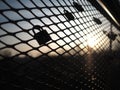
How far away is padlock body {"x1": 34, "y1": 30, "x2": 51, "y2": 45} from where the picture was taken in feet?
7.29

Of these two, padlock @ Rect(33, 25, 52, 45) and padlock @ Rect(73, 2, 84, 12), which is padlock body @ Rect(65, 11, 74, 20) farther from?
padlock @ Rect(33, 25, 52, 45)

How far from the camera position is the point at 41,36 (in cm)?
226

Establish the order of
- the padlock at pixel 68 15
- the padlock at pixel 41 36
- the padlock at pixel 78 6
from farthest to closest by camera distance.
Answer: the padlock at pixel 78 6
the padlock at pixel 68 15
the padlock at pixel 41 36

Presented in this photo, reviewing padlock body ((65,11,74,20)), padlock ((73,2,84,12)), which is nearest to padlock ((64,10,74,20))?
padlock body ((65,11,74,20))

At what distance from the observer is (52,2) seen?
2.63 m

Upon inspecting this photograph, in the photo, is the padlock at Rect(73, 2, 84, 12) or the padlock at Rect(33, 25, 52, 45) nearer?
the padlock at Rect(33, 25, 52, 45)

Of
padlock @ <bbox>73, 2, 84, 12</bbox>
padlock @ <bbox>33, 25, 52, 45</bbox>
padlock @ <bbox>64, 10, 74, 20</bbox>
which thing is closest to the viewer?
padlock @ <bbox>33, 25, 52, 45</bbox>

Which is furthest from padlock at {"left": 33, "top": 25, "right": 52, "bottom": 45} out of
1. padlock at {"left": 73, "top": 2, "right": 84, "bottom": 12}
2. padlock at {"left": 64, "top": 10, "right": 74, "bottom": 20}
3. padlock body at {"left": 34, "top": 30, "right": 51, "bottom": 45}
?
padlock at {"left": 73, "top": 2, "right": 84, "bottom": 12}

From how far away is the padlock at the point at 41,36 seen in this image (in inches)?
87.3

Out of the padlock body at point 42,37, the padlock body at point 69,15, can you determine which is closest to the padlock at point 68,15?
the padlock body at point 69,15

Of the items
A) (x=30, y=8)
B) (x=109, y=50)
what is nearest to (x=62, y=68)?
(x=30, y=8)

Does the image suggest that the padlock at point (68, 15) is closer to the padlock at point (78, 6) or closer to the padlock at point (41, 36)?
the padlock at point (78, 6)

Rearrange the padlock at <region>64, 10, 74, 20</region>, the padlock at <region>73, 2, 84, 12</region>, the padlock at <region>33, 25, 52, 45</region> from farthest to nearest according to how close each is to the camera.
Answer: the padlock at <region>73, 2, 84, 12</region> → the padlock at <region>64, 10, 74, 20</region> → the padlock at <region>33, 25, 52, 45</region>

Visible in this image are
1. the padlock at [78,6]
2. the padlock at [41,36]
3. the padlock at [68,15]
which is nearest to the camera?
the padlock at [41,36]
